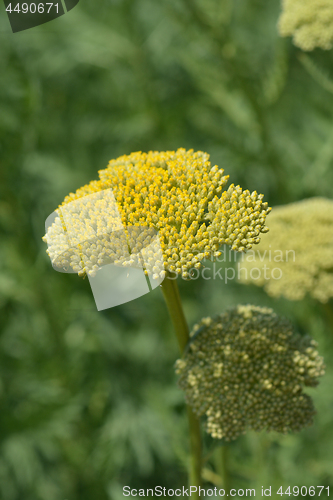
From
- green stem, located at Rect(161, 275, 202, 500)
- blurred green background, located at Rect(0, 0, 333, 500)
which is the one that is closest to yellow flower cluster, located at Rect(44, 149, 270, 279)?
green stem, located at Rect(161, 275, 202, 500)

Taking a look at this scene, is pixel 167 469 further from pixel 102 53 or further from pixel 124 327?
Answer: pixel 102 53

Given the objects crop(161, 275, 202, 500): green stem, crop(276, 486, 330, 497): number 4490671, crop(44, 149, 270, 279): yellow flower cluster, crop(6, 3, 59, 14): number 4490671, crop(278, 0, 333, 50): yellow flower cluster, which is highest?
crop(6, 3, 59, 14): number 4490671

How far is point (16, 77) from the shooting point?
6.07ft

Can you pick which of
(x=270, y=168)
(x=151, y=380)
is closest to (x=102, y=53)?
(x=270, y=168)

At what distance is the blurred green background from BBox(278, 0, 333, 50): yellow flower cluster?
0.20ft

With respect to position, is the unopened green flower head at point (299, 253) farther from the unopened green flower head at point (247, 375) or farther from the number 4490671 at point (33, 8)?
the number 4490671 at point (33, 8)

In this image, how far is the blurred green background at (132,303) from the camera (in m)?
1.70

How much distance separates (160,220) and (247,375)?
411 mm

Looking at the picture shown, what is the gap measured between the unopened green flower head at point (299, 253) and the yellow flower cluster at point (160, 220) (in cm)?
66

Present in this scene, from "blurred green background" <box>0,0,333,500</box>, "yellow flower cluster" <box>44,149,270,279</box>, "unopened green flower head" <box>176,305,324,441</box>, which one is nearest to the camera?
"yellow flower cluster" <box>44,149,270,279</box>

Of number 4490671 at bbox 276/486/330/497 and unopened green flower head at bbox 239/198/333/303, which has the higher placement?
unopened green flower head at bbox 239/198/333/303

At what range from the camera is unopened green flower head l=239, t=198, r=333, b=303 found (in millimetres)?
1411

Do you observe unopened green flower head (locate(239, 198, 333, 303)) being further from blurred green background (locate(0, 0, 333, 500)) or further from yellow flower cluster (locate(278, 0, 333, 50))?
yellow flower cluster (locate(278, 0, 333, 50))

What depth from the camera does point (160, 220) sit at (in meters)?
0.78
